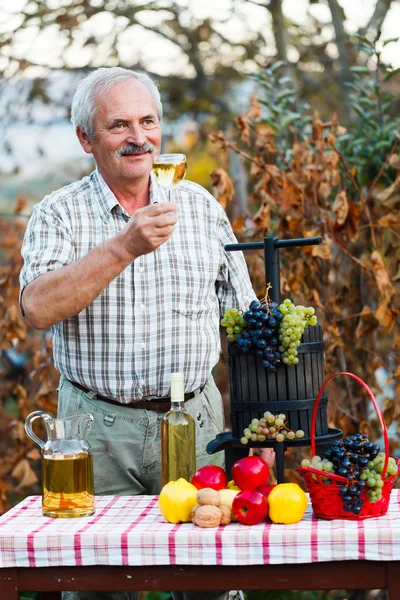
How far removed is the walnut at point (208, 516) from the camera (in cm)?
234

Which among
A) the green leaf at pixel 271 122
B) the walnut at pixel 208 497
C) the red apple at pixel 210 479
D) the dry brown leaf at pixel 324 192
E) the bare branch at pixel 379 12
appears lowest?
the walnut at pixel 208 497

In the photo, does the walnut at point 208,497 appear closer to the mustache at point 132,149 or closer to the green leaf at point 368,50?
the mustache at point 132,149

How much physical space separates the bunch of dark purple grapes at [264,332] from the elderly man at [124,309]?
0.55m

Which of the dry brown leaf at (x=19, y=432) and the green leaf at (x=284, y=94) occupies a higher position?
the green leaf at (x=284, y=94)

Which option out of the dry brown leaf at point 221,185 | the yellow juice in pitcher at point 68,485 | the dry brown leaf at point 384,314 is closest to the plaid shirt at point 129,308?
the yellow juice in pitcher at point 68,485

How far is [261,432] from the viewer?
2555 mm

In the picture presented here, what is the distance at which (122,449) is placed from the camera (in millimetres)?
3080

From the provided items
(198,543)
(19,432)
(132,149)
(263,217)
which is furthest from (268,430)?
(19,432)

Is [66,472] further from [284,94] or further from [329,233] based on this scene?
[284,94]

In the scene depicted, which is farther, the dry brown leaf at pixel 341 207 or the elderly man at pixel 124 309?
the dry brown leaf at pixel 341 207

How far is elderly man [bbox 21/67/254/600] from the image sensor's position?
306 centimetres

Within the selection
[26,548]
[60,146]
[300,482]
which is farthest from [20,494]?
[26,548]

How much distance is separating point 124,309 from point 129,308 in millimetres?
17

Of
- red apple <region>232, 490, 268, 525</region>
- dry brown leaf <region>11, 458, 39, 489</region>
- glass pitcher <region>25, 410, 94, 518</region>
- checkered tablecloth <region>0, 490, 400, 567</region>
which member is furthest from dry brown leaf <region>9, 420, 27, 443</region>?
red apple <region>232, 490, 268, 525</region>
